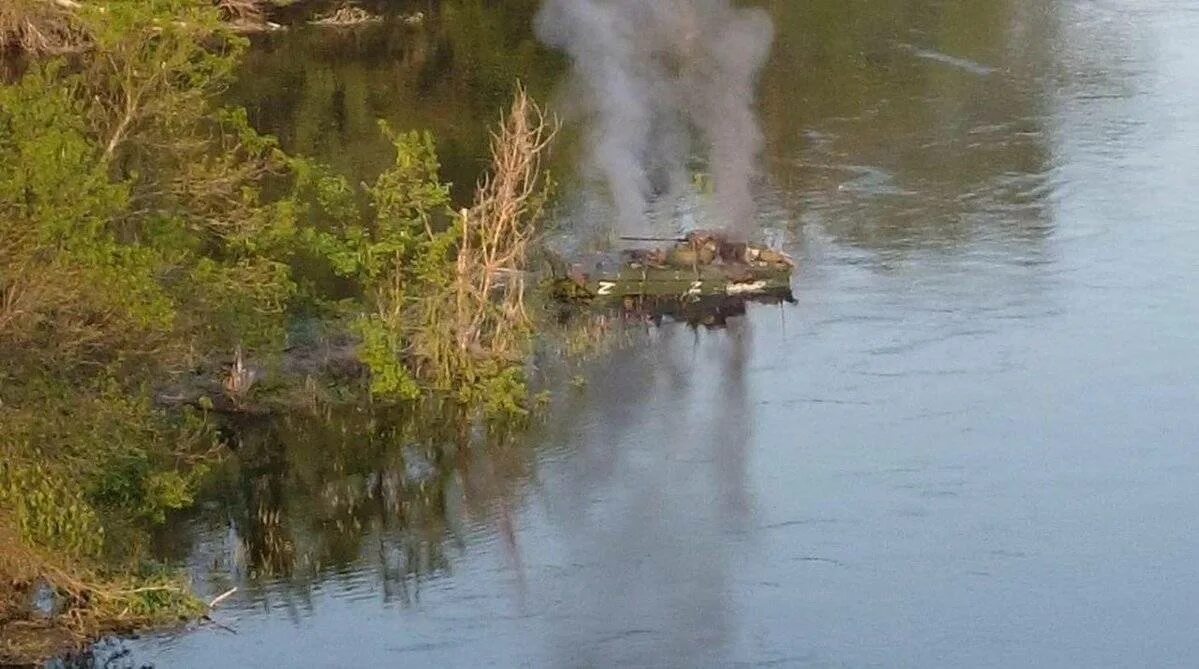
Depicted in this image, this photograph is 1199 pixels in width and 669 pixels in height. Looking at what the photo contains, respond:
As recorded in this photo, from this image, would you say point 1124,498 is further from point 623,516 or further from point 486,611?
point 486,611

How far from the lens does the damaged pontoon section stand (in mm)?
29094

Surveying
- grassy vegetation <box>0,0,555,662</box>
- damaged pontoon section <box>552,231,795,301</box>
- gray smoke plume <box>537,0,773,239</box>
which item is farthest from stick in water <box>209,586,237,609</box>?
gray smoke plume <box>537,0,773,239</box>

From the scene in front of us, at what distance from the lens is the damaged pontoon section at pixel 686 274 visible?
95.5ft

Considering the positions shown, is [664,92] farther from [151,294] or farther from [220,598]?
A: [151,294]

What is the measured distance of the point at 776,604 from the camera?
21.2 metres

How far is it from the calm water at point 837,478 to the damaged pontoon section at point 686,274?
0.50 meters

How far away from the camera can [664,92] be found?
131 ft

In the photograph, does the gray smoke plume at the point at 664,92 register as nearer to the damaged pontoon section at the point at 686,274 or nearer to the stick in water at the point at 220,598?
the damaged pontoon section at the point at 686,274

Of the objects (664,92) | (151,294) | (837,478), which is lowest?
(837,478)

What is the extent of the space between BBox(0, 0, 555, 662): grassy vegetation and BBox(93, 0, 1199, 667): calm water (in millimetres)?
1002

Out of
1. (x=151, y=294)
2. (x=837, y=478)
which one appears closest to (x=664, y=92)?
(x=837, y=478)

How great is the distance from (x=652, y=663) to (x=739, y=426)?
631 cm

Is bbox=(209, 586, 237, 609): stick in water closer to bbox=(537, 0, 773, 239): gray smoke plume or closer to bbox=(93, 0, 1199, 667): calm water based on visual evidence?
bbox=(93, 0, 1199, 667): calm water

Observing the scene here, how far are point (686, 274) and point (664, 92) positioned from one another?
37.5ft
